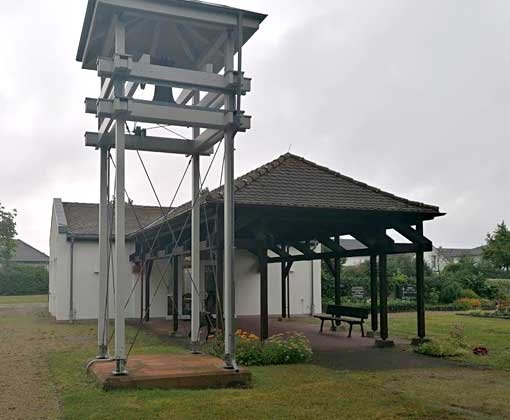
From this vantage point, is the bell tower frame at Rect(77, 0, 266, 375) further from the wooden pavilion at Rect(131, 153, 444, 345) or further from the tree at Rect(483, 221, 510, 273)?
the tree at Rect(483, 221, 510, 273)

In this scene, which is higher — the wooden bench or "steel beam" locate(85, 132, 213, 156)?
"steel beam" locate(85, 132, 213, 156)

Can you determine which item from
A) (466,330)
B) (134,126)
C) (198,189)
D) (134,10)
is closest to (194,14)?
(134,10)

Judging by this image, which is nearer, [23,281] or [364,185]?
[364,185]

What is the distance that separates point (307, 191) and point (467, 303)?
1753cm

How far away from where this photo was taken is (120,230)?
8.16m

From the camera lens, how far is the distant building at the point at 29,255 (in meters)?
63.2

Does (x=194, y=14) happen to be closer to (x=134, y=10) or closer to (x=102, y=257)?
(x=134, y=10)

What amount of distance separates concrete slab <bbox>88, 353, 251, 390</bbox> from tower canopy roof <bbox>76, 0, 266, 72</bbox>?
472 cm

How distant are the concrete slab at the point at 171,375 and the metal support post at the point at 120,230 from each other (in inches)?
9.0

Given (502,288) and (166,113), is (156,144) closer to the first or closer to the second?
(166,113)

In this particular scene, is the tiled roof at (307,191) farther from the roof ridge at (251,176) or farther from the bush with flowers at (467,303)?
the bush with flowers at (467,303)

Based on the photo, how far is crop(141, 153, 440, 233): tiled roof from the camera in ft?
40.5

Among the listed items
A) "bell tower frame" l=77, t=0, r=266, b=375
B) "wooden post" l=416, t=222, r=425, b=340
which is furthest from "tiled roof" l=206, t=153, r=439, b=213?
"bell tower frame" l=77, t=0, r=266, b=375

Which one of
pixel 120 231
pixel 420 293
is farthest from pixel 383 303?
pixel 120 231
